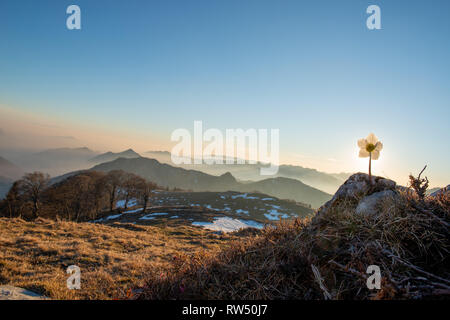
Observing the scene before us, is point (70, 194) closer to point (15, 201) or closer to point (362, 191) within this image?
point (15, 201)

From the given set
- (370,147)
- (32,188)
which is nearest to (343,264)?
(370,147)

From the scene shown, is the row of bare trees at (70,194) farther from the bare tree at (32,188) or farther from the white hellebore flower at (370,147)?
Result: the white hellebore flower at (370,147)

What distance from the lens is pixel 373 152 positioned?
3.29m

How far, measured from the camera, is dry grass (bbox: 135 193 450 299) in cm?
149

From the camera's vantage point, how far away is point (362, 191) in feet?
11.4

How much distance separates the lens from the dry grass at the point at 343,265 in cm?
149

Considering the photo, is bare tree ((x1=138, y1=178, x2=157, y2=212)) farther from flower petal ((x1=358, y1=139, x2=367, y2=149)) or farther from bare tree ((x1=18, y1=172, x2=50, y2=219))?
flower petal ((x1=358, y1=139, x2=367, y2=149))

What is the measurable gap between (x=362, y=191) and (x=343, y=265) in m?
2.18

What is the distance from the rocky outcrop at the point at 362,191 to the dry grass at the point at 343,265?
0.66 meters

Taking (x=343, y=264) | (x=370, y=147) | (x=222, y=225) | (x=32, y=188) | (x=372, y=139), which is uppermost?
(x=372, y=139)

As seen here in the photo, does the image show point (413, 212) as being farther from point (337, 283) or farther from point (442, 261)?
point (337, 283)

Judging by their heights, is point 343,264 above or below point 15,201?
above

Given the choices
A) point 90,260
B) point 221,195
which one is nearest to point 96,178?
point 90,260
